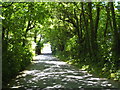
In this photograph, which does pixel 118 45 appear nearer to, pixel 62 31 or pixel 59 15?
pixel 59 15

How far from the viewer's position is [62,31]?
129 feet

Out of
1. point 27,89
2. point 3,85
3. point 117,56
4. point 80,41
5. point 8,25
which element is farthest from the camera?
point 80,41

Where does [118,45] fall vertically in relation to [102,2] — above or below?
below

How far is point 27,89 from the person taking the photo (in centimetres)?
928

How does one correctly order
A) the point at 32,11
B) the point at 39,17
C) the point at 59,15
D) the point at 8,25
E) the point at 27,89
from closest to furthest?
1. the point at 27,89
2. the point at 8,25
3. the point at 32,11
4. the point at 39,17
5. the point at 59,15

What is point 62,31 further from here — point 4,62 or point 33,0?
point 4,62

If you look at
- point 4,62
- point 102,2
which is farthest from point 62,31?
point 4,62

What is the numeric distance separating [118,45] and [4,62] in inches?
329

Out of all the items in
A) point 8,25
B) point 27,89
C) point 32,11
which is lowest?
point 27,89

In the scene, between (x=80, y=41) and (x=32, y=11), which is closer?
(x=32, y=11)

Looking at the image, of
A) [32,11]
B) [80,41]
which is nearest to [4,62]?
[32,11]

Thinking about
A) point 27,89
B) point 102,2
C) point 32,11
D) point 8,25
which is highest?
point 102,2

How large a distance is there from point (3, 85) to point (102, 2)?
11.6 meters

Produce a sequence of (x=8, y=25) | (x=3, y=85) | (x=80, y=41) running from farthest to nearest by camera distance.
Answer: (x=80, y=41)
(x=8, y=25)
(x=3, y=85)
